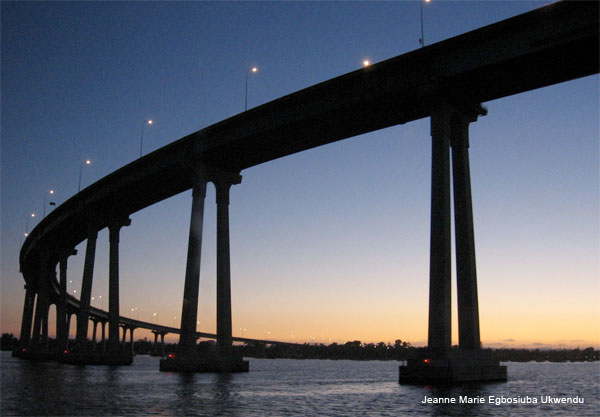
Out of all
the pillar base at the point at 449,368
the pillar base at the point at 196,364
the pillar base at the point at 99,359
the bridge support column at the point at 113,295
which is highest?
the bridge support column at the point at 113,295

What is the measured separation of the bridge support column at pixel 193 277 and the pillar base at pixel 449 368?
23340 mm

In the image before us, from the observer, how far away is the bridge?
3472 centimetres

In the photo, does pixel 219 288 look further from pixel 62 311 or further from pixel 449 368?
pixel 62 311

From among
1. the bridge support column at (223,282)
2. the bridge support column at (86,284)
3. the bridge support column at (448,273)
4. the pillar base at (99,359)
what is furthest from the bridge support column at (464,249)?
the bridge support column at (86,284)

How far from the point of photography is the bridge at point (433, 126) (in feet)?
114

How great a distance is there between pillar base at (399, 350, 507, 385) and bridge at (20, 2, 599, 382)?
0.25ft

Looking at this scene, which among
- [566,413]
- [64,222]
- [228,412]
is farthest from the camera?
[64,222]

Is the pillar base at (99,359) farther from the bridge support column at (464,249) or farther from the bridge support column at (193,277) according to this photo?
the bridge support column at (464,249)

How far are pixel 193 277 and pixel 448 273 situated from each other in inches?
1031

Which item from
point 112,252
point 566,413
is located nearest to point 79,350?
point 112,252

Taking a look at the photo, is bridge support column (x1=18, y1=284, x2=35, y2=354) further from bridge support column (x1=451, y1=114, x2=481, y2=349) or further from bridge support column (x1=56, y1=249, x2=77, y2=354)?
bridge support column (x1=451, y1=114, x2=481, y2=349)

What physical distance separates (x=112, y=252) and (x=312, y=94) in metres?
43.5

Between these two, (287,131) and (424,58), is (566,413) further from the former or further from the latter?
(287,131)

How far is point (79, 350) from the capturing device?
81.6 metres
